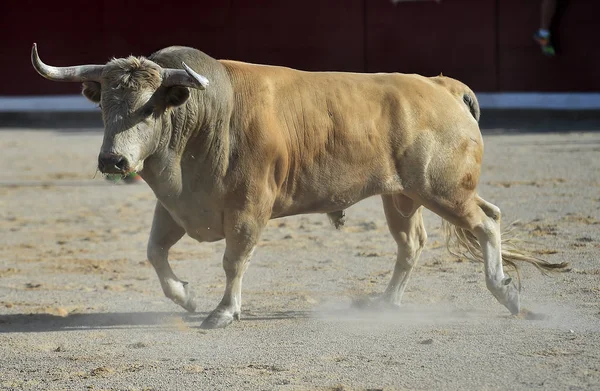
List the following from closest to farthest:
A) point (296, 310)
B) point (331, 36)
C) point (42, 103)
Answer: point (296, 310)
point (331, 36)
point (42, 103)

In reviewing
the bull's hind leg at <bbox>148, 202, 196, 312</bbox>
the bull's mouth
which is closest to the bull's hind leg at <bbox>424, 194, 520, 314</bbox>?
the bull's hind leg at <bbox>148, 202, 196, 312</bbox>

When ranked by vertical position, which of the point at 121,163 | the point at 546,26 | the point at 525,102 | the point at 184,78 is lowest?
the point at 525,102

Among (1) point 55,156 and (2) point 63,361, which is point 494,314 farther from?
(1) point 55,156

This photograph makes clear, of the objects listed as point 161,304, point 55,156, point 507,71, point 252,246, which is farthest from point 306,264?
point 507,71

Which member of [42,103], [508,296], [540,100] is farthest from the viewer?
[42,103]

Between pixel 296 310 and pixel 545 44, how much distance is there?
9.86 m

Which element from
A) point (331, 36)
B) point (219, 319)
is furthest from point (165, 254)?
point (331, 36)

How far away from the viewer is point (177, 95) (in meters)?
4.25

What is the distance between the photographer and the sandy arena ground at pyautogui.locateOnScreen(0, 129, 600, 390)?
374 centimetres

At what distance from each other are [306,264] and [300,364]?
2.07m

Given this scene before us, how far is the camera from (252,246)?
4.52 meters

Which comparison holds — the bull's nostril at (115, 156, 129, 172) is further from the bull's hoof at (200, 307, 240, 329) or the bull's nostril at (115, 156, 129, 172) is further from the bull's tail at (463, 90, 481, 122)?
the bull's tail at (463, 90, 481, 122)

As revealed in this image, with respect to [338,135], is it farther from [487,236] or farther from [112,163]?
[112,163]

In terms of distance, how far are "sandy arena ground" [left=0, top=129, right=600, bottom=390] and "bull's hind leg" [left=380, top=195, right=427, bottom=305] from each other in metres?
0.11
